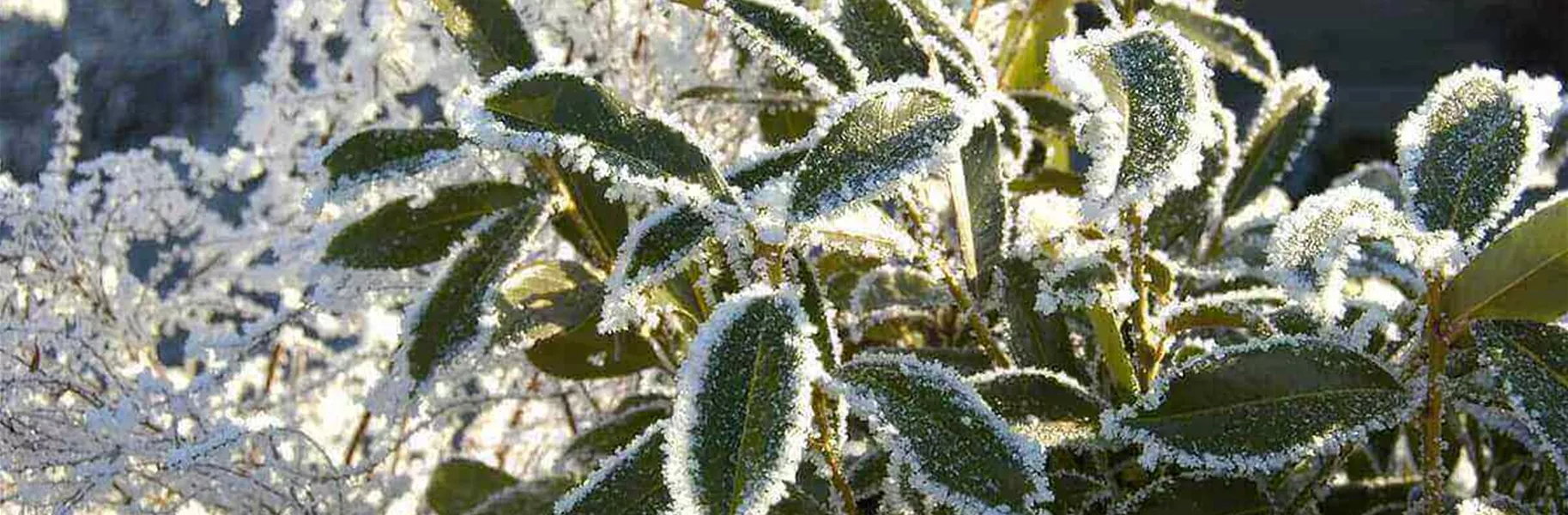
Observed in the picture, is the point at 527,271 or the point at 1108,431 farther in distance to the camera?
the point at 527,271

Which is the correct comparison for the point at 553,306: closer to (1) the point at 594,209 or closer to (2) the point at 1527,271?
(1) the point at 594,209

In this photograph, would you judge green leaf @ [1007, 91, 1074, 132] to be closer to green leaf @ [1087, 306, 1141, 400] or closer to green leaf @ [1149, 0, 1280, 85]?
green leaf @ [1149, 0, 1280, 85]

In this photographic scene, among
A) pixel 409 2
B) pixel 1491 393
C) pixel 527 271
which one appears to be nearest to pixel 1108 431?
pixel 1491 393

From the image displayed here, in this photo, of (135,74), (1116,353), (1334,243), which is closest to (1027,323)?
(1116,353)

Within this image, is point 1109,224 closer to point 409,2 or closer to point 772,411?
point 772,411

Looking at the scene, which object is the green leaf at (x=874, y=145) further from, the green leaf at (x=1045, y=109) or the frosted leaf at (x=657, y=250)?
the green leaf at (x=1045, y=109)

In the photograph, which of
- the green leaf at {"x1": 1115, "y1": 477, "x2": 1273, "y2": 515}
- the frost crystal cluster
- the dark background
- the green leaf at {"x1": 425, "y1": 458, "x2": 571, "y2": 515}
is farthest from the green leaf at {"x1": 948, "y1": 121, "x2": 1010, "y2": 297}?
the dark background

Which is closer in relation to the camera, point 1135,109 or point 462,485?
point 1135,109
